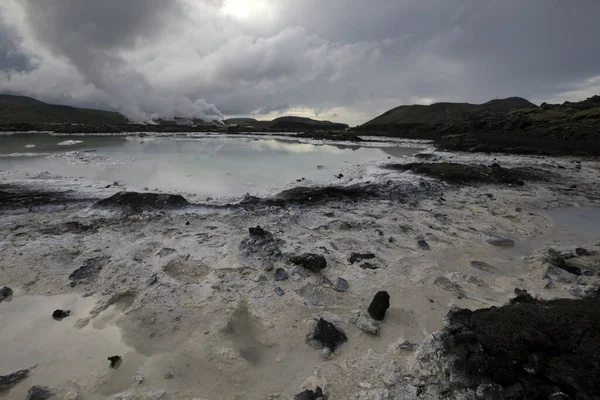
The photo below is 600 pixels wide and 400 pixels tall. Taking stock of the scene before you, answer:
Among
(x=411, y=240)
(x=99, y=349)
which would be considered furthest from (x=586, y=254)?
(x=99, y=349)

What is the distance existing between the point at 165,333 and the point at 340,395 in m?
2.60

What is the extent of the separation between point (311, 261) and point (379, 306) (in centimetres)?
173

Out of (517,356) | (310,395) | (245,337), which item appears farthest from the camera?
(245,337)

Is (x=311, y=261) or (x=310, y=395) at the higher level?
(x=311, y=261)

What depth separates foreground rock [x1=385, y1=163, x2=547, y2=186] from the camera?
13.2m

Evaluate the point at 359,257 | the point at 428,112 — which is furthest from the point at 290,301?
the point at 428,112

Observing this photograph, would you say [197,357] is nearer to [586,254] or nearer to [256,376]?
[256,376]

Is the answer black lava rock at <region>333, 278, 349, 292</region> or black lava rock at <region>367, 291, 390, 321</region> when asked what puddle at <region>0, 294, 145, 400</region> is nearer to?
black lava rock at <region>333, 278, 349, 292</region>

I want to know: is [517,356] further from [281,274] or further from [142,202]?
[142,202]

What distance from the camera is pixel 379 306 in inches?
176

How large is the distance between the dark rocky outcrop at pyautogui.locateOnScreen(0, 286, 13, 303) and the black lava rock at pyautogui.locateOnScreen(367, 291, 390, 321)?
235 inches

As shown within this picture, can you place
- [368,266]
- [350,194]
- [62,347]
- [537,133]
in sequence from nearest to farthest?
[62,347], [368,266], [350,194], [537,133]

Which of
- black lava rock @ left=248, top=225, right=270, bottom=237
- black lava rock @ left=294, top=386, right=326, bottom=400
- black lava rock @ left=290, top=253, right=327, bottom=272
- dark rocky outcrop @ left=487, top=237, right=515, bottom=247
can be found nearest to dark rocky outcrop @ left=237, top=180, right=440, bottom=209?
black lava rock @ left=248, top=225, right=270, bottom=237

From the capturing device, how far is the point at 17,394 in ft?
10.8
